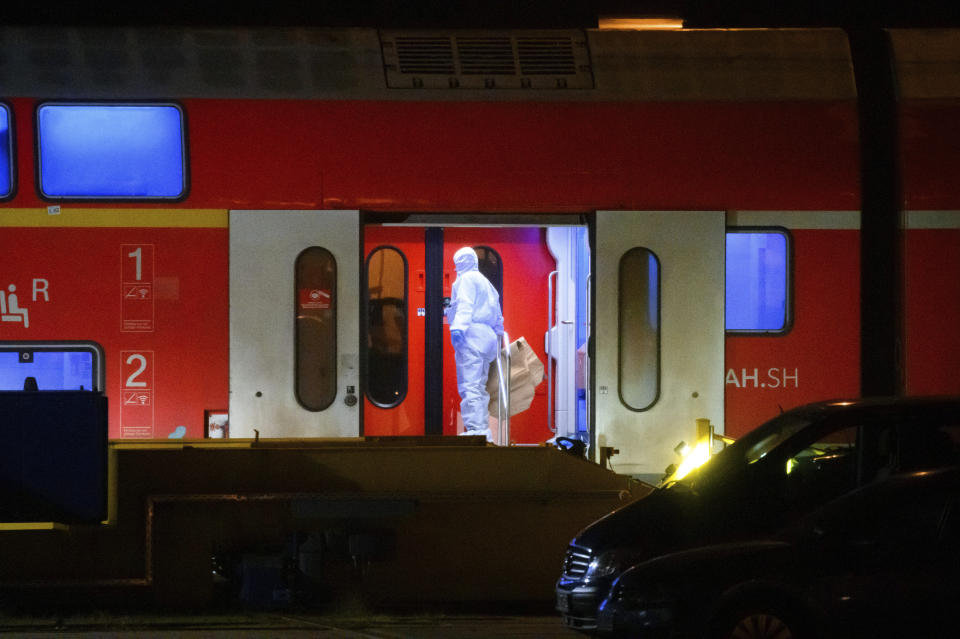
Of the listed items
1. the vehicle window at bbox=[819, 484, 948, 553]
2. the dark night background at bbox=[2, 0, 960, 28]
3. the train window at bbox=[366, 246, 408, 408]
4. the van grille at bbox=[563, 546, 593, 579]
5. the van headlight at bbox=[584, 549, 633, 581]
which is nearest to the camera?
the vehicle window at bbox=[819, 484, 948, 553]

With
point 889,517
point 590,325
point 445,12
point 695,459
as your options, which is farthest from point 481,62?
point 445,12

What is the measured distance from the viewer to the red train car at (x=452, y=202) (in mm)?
8797

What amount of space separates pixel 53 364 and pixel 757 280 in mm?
5400

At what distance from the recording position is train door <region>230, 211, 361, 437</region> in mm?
8820

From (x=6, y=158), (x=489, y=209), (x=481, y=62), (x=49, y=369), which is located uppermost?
(x=481, y=62)

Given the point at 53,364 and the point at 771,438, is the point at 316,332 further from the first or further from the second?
the point at 771,438

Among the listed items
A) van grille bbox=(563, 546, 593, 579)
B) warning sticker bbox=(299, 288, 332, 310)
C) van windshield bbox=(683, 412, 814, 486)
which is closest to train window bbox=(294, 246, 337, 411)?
warning sticker bbox=(299, 288, 332, 310)

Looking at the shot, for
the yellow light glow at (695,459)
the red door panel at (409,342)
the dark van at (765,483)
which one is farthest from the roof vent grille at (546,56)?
the dark van at (765,483)

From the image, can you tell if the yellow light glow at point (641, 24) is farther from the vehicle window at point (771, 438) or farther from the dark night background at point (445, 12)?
the dark night background at point (445, 12)

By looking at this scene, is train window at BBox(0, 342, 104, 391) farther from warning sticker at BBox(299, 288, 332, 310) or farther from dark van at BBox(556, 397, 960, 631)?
dark van at BBox(556, 397, 960, 631)

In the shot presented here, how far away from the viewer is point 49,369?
8.76 m

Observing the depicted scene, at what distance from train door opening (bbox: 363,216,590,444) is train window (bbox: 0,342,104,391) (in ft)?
8.38

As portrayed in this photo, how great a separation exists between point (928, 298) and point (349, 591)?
4.95 meters

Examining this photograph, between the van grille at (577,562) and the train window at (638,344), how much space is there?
2.99m
